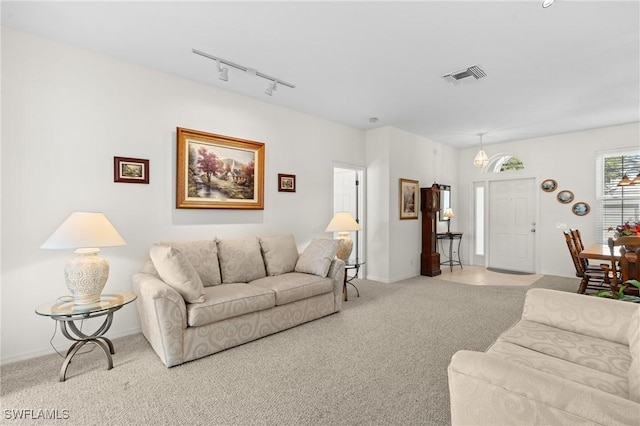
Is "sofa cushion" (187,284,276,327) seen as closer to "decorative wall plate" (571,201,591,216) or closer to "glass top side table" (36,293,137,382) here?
"glass top side table" (36,293,137,382)

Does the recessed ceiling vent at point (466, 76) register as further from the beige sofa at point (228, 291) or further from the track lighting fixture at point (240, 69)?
the beige sofa at point (228, 291)

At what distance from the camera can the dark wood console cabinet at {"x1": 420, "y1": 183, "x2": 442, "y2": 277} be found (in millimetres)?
5859

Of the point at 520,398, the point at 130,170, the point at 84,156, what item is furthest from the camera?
the point at 130,170

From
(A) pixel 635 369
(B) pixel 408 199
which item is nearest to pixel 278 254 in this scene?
(B) pixel 408 199

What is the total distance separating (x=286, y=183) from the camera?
440cm

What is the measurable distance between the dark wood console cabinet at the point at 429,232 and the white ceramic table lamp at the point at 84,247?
5.02 m

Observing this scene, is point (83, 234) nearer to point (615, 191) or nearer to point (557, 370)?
point (557, 370)

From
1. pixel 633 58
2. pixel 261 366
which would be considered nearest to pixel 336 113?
pixel 633 58

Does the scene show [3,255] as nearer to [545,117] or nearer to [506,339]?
[506,339]

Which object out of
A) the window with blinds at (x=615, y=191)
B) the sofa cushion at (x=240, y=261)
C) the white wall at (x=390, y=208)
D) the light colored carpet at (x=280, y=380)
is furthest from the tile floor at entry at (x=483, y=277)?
the sofa cushion at (x=240, y=261)

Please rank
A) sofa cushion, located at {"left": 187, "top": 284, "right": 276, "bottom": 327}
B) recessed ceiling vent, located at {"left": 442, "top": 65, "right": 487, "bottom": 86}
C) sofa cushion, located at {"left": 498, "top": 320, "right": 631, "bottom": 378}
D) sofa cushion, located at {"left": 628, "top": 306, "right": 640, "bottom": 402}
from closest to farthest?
A: sofa cushion, located at {"left": 628, "top": 306, "right": 640, "bottom": 402} < sofa cushion, located at {"left": 498, "top": 320, "right": 631, "bottom": 378} < sofa cushion, located at {"left": 187, "top": 284, "right": 276, "bottom": 327} < recessed ceiling vent, located at {"left": 442, "top": 65, "right": 487, "bottom": 86}

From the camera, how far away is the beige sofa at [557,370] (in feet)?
3.05

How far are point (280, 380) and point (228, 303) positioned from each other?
80 cm

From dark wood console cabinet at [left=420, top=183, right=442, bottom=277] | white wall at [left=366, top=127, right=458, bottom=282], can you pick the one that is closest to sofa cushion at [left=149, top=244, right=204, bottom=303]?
white wall at [left=366, top=127, right=458, bottom=282]
